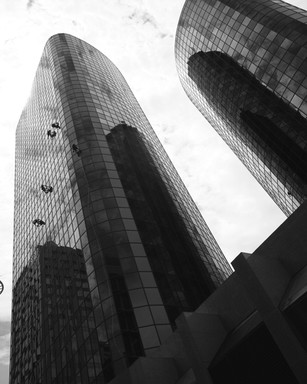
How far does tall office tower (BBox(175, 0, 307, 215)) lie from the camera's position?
65.6 metres

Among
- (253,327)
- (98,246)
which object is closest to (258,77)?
(98,246)

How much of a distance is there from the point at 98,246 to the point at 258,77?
48.5 meters

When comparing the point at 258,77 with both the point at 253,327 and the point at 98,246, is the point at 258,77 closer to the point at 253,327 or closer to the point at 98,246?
the point at 98,246

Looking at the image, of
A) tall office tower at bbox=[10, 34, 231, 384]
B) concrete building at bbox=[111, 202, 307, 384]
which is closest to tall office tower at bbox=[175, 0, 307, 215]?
tall office tower at bbox=[10, 34, 231, 384]

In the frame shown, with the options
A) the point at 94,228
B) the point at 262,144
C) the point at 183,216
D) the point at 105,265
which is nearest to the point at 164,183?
the point at 183,216

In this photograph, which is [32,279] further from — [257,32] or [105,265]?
[257,32]

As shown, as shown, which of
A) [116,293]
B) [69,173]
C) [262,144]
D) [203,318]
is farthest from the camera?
[262,144]

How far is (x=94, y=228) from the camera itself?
4588 cm

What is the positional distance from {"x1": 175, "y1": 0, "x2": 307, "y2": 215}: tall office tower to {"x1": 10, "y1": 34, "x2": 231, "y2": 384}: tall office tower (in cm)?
2118

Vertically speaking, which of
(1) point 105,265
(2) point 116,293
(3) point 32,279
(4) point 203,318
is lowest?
(4) point 203,318

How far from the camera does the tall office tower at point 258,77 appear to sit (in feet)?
215

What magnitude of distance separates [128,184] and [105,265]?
49.1 feet

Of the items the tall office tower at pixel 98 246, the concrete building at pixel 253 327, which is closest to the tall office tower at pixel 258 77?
the tall office tower at pixel 98 246

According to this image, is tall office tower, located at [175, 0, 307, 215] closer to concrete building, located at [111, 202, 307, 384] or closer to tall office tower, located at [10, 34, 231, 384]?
tall office tower, located at [10, 34, 231, 384]
